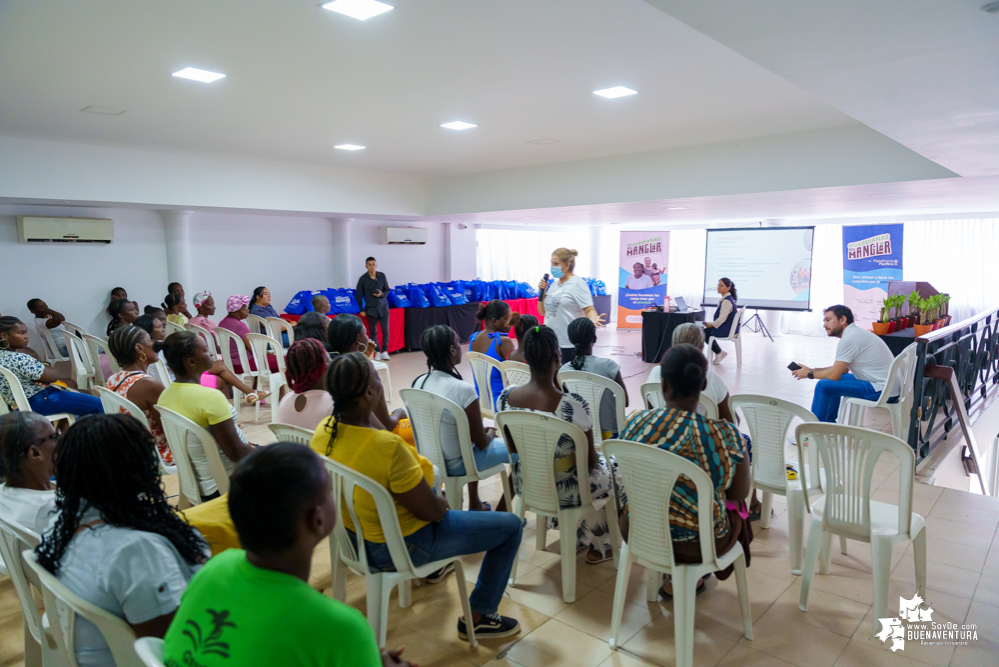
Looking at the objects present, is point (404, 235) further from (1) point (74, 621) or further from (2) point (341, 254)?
(1) point (74, 621)

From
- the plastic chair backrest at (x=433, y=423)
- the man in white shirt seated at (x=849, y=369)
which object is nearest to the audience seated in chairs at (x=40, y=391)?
the plastic chair backrest at (x=433, y=423)

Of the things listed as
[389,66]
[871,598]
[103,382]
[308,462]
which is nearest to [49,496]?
[308,462]

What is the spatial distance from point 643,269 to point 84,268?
8.82 metres

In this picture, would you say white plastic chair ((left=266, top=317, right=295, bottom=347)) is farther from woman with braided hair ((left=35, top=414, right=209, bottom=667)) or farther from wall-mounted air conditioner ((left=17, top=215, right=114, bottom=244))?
woman with braided hair ((left=35, top=414, right=209, bottom=667))

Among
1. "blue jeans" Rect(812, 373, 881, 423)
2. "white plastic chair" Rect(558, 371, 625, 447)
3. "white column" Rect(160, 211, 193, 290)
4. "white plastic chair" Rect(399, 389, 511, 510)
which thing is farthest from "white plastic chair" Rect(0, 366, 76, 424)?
"blue jeans" Rect(812, 373, 881, 423)

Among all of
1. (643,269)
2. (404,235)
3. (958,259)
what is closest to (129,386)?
(404,235)

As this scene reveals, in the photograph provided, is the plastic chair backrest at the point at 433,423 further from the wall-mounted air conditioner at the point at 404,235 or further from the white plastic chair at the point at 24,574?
the wall-mounted air conditioner at the point at 404,235

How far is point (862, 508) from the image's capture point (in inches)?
98.0

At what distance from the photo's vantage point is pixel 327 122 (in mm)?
5117

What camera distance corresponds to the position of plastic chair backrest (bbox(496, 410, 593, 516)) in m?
2.59

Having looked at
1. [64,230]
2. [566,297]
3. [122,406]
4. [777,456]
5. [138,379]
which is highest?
[64,230]

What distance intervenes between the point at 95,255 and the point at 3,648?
7.15 metres

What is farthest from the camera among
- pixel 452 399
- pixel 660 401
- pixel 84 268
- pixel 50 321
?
pixel 84 268

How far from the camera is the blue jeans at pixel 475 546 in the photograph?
216cm
